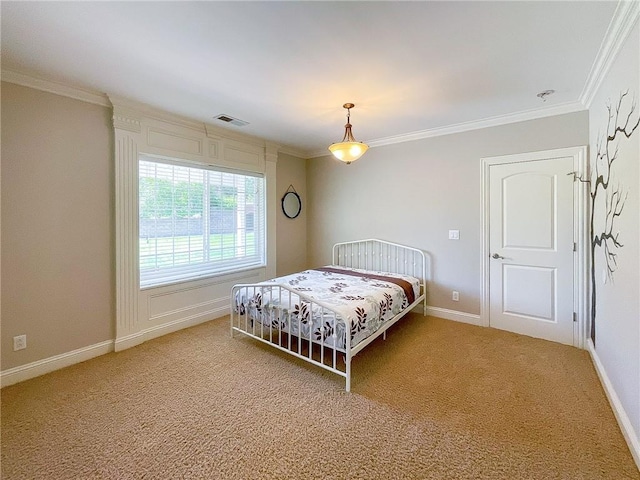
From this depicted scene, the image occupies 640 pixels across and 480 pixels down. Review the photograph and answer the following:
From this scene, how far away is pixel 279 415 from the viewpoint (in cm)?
198

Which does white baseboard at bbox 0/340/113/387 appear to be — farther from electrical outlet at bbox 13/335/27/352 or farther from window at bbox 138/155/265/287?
window at bbox 138/155/265/287

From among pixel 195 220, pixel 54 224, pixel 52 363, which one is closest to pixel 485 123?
pixel 195 220

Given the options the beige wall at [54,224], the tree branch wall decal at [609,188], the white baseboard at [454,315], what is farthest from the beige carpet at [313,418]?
the tree branch wall decal at [609,188]

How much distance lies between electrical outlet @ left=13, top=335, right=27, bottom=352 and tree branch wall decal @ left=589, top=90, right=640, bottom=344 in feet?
15.0

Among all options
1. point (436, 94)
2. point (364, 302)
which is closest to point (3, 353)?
point (364, 302)

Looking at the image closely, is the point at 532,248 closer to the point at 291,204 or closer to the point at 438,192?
the point at 438,192

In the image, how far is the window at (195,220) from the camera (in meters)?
3.24

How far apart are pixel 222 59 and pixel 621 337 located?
3.36m

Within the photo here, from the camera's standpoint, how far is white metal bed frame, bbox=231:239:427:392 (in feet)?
7.76

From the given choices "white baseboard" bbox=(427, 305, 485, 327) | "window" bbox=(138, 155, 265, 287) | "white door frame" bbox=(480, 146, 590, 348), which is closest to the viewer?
"white door frame" bbox=(480, 146, 590, 348)

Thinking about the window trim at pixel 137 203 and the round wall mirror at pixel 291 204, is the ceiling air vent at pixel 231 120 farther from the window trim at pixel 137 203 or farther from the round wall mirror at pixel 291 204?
the round wall mirror at pixel 291 204

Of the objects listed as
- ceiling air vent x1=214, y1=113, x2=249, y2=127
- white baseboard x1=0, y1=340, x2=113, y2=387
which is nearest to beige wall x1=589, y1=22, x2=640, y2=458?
ceiling air vent x1=214, y1=113, x2=249, y2=127

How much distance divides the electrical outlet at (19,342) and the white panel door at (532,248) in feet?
15.4

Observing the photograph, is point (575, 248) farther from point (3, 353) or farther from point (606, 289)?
point (3, 353)
